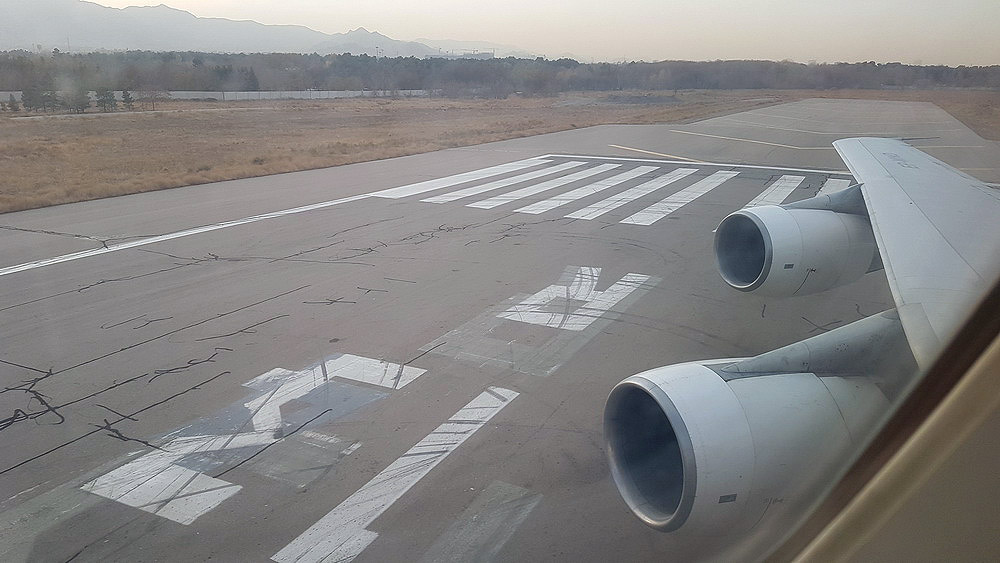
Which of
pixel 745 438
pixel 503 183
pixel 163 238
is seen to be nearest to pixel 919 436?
pixel 745 438

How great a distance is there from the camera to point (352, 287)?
711cm

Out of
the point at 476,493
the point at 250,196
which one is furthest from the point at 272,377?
the point at 250,196

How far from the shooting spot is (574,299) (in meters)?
6.67

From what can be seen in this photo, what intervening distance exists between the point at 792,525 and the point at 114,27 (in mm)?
30249

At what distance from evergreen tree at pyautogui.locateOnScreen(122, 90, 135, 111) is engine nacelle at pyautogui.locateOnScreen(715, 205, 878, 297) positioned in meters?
28.3

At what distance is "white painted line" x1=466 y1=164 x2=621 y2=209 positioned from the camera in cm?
1183

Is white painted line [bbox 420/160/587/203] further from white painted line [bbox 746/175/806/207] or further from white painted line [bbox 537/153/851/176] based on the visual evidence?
white painted line [bbox 746/175/806/207]

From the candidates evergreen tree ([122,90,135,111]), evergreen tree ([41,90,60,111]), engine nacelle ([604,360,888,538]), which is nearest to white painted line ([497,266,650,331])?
engine nacelle ([604,360,888,538])

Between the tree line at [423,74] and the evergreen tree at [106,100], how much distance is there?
0.14 metres

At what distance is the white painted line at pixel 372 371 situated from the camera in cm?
491

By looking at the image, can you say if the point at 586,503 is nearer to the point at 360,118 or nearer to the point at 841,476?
the point at 841,476

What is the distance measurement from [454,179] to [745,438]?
1278cm

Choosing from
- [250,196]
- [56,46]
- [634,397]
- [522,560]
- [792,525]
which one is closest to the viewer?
[792,525]

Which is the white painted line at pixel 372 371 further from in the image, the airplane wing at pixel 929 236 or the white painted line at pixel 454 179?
the white painted line at pixel 454 179
